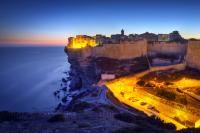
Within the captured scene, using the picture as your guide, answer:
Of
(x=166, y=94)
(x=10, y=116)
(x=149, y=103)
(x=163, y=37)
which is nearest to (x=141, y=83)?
(x=166, y=94)

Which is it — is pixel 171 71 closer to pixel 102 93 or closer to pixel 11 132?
pixel 102 93

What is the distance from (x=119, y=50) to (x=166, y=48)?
7778 millimetres

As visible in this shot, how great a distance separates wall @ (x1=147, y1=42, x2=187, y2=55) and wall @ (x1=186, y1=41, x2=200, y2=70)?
473cm

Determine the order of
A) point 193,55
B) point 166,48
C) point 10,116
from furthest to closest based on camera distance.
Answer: point 166,48 → point 193,55 → point 10,116

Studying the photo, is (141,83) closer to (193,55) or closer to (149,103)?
(149,103)

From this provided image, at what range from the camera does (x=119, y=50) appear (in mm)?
43156

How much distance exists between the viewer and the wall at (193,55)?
3622 centimetres

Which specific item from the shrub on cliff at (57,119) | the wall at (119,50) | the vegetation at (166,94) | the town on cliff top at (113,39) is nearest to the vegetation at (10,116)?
the shrub on cliff at (57,119)

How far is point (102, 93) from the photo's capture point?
25.1 metres

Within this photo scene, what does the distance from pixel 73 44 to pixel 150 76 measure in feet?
65.9

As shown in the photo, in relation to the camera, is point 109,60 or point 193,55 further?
point 109,60

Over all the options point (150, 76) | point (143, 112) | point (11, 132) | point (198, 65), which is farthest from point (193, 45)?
point (11, 132)

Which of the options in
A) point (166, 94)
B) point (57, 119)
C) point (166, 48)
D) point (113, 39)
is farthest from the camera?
point (113, 39)

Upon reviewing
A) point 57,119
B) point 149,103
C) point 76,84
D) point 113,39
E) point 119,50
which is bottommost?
point 76,84
